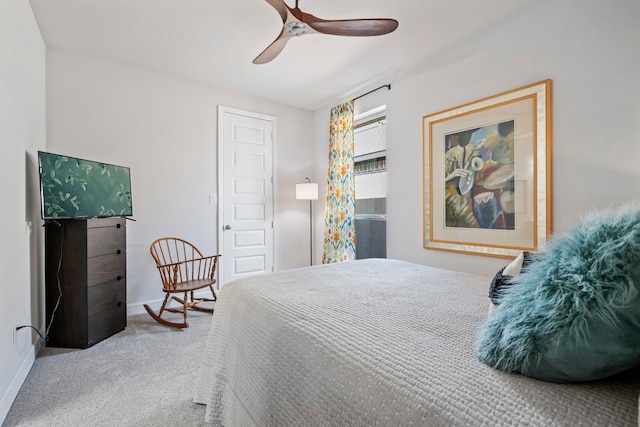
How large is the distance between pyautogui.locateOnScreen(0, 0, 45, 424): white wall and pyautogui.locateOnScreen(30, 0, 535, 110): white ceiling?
14.8 inches

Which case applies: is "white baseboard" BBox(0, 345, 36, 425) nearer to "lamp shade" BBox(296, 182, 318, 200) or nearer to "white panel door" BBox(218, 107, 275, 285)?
"white panel door" BBox(218, 107, 275, 285)

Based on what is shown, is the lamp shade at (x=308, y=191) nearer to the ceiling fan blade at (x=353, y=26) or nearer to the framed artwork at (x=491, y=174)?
the framed artwork at (x=491, y=174)

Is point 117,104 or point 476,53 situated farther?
point 117,104

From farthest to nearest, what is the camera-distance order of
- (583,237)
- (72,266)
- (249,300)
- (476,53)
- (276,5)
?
(476,53)
(72,266)
(276,5)
(249,300)
(583,237)

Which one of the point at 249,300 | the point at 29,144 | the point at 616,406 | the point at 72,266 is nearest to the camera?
the point at 616,406

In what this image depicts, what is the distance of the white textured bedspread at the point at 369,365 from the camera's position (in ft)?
2.04

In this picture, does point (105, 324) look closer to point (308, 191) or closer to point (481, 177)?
point (308, 191)

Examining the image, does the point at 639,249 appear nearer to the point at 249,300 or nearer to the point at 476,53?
the point at 249,300

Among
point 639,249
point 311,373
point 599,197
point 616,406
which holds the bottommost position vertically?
point 311,373

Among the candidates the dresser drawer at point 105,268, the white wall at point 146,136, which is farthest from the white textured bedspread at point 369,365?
the white wall at point 146,136

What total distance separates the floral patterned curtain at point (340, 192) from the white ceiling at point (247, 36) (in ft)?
1.66

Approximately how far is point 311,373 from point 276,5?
1961 millimetres

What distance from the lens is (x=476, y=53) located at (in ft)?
8.42

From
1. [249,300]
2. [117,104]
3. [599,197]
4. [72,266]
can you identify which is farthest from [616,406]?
[117,104]
